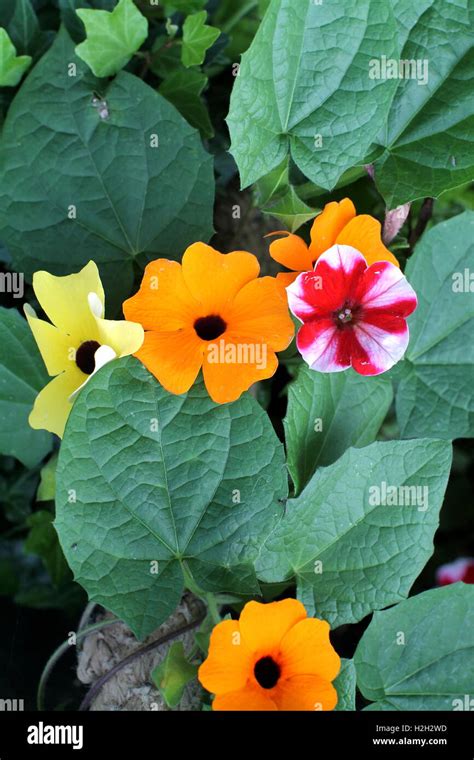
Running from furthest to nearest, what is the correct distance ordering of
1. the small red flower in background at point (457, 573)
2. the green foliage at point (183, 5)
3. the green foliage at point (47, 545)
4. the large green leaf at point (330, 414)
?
the small red flower in background at point (457, 573) < the green foliage at point (47, 545) < the green foliage at point (183, 5) < the large green leaf at point (330, 414)

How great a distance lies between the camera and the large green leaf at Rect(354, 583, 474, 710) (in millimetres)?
777

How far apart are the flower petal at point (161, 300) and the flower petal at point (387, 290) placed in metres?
0.14

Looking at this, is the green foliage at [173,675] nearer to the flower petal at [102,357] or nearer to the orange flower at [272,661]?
the orange flower at [272,661]

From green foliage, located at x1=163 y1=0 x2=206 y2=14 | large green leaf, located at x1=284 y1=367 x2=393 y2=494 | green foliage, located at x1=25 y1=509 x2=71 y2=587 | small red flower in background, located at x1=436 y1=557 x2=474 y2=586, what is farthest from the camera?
small red flower in background, located at x1=436 y1=557 x2=474 y2=586

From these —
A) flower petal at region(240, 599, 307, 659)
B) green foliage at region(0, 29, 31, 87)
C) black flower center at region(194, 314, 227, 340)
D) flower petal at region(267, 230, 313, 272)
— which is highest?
green foliage at region(0, 29, 31, 87)

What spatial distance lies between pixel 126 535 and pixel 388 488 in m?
0.22

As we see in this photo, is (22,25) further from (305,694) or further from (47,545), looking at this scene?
(305,694)

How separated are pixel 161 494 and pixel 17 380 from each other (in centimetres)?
20

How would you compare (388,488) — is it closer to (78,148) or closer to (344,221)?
(344,221)

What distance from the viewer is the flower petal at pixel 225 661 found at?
0.66m

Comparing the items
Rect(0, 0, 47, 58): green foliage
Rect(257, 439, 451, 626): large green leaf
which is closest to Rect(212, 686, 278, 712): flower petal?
Rect(257, 439, 451, 626): large green leaf

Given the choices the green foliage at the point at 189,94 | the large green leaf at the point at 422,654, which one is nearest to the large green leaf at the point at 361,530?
the large green leaf at the point at 422,654

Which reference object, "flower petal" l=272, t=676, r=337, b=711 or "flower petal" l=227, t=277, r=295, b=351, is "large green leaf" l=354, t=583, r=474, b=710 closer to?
"flower petal" l=272, t=676, r=337, b=711
